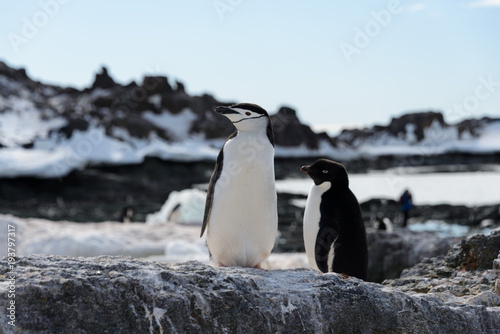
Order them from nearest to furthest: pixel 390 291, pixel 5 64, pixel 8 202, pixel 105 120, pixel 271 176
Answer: pixel 390 291, pixel 271 176, pixel 8 202, pixel 105 120, pixel 5 64

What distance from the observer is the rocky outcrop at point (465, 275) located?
2.72 metres

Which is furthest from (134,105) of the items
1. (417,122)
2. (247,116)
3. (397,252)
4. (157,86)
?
(247,116)

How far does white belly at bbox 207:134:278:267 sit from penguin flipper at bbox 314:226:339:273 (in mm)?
837

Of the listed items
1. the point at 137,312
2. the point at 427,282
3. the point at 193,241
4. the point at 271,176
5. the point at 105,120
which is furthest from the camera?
the point at 105,120

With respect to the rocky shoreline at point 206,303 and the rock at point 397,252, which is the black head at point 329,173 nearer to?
the rocky shoreline at point 206,303

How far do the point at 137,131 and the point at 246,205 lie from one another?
163ft

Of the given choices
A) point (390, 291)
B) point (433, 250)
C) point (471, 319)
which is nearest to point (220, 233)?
point (390, 291)

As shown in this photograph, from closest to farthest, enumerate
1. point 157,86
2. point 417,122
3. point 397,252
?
1. point 397,252
2. point 157,86
3. point 417,122

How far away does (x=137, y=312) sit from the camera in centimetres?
186

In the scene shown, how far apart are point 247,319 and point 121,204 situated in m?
22.0

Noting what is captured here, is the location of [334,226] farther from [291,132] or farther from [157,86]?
[291,132]

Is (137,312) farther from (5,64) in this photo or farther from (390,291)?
(5,64)

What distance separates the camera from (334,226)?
13.9 ft

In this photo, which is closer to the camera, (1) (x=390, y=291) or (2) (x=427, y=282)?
(1) (x=390, y=291)
